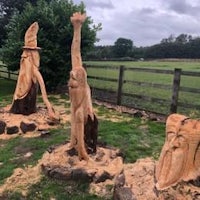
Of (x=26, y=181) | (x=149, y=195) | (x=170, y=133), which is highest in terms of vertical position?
(x=170, y=133)

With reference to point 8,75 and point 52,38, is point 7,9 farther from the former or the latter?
point 52,38

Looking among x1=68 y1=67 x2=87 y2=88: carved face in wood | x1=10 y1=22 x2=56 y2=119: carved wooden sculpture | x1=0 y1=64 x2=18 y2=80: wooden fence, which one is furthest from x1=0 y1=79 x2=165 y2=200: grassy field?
x1=0 y1=64 x2=18 y2=80: wooden fence

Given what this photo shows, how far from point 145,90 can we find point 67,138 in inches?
243

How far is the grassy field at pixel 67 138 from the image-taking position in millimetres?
5586

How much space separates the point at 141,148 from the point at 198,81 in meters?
8.34

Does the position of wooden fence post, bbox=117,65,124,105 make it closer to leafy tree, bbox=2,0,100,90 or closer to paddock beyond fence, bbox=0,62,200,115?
paddock beyond fence, bbox=0,62,200,115

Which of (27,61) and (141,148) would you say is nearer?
(141,148)

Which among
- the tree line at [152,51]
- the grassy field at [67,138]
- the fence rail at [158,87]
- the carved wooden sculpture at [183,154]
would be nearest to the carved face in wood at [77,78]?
the grassy field at [67,138]

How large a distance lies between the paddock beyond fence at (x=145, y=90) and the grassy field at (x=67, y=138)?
2.81ft

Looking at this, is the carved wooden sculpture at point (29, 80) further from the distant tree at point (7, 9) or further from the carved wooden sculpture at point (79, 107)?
the distant tree at point (7, 9)

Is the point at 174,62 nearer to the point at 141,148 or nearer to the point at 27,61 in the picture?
the point at 27,61

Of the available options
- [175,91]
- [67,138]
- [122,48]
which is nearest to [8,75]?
[122,48]

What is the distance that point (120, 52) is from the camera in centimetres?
2836

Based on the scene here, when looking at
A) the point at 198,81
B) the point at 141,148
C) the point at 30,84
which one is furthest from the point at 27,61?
the point at 198,81
